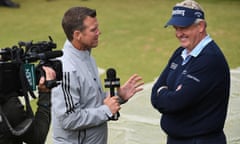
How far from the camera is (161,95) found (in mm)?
3229

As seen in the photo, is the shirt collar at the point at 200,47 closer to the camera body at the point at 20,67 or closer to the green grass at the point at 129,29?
the camera body at the point at 20,67

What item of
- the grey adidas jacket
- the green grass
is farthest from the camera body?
the green grass

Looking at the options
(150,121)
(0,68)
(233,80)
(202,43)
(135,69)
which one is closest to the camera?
(0,68)

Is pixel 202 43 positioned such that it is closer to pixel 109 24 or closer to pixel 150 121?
pixel 150 121

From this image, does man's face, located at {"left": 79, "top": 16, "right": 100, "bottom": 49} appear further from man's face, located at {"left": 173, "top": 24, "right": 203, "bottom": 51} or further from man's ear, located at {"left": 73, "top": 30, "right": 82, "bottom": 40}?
man's face, located at {"left": 173, "top": 24, "right": 203, "bottom": 51}

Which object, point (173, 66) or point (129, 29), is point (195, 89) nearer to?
point (173, 66)

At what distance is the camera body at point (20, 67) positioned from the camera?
248 centimetres

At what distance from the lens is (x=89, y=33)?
3.21 meters

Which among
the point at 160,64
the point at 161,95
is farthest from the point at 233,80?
the point at 161,95

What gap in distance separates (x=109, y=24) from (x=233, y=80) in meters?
4.12

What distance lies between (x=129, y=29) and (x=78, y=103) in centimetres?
710

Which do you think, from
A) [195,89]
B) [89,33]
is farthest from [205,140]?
[89,33]

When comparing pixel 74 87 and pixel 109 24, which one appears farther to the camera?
pixel 109 24

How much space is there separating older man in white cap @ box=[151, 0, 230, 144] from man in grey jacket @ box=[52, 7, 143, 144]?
15.4 inches
